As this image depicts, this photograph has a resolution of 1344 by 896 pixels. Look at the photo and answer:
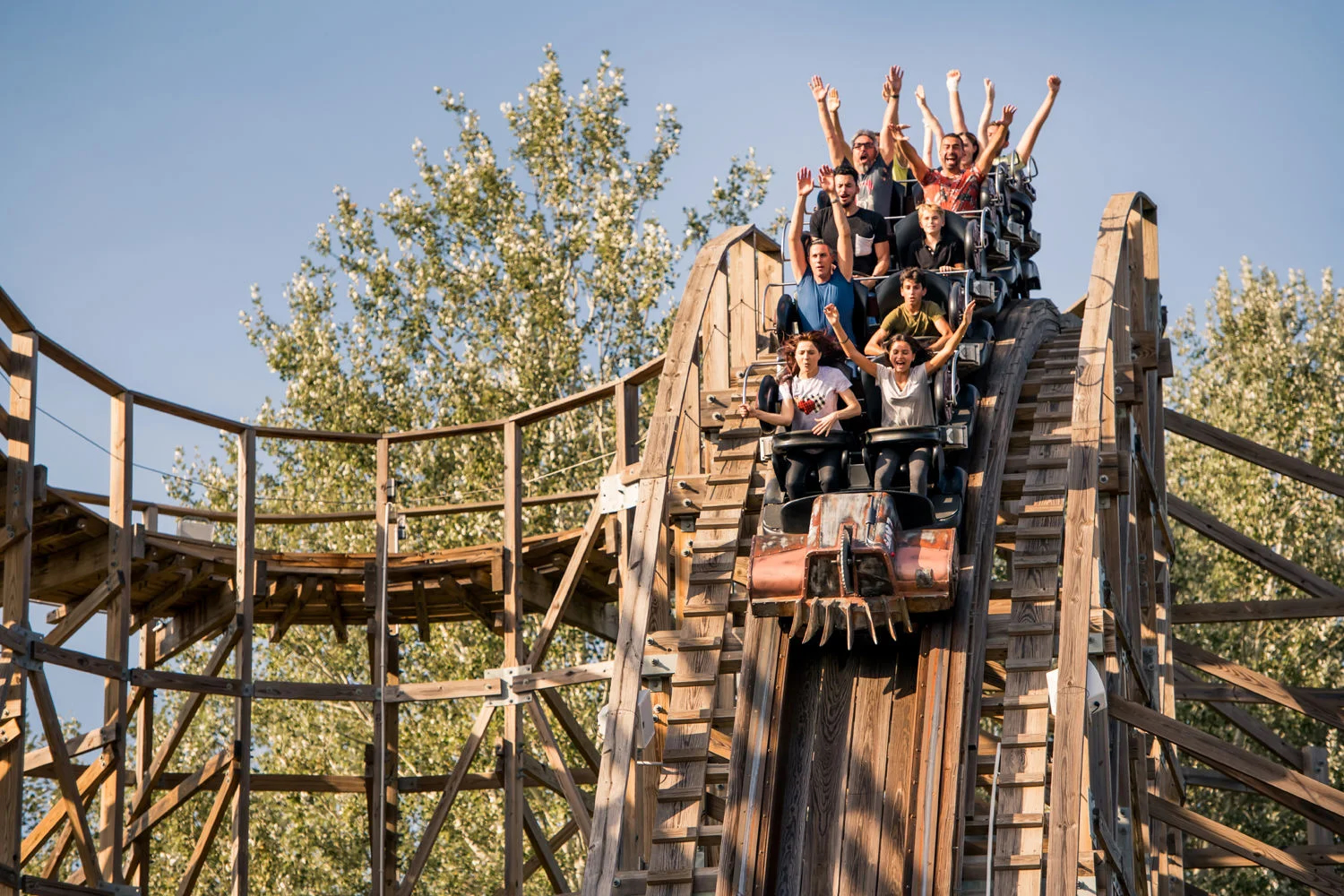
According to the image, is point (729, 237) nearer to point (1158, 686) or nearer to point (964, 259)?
point (964, 259)

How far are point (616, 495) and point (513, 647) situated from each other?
1573 mm

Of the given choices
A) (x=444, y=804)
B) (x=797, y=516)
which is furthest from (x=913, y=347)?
(x=444, y=804)

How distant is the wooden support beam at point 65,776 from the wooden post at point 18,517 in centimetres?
12

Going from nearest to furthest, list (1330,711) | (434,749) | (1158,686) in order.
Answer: (1158,686) < (1330,711) < (434,749)

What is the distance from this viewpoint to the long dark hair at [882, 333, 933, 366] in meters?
9.91

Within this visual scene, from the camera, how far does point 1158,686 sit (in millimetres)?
11828

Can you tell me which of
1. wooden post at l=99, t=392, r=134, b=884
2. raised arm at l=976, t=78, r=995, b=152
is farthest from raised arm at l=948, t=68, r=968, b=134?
wooden post at l=99, t=392, r=134, b=884

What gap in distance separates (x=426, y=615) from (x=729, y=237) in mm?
6239

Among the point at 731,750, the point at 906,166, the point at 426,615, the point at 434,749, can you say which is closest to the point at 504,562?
the point at 426,615

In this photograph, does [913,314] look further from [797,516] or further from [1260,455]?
[1260,455]

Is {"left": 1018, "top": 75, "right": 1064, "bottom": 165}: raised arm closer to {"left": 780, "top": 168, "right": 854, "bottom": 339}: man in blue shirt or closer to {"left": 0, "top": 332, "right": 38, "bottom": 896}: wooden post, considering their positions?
{"left": 780, "top": 168, "right": 854, "bottom": 339}: man in blue shirt

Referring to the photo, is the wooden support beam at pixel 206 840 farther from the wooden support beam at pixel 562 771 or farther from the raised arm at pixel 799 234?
the raised arm at pixel 799 234

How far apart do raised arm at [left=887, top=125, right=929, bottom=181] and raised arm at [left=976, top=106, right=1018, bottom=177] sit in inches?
16.2

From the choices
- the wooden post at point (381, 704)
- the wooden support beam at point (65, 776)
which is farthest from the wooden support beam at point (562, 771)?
the wooden support beam at point (65, 776)
